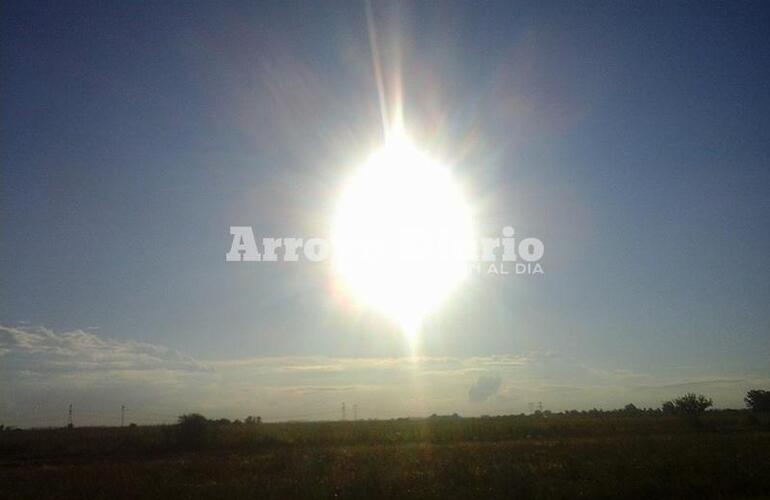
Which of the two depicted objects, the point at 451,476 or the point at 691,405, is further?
the point at 691,405

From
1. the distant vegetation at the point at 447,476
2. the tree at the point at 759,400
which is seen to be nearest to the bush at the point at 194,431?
the distant vegetation at the point at 447,476

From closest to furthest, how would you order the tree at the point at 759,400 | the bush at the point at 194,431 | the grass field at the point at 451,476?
1. the grass field at the point at 451,476
2. the bush at the point at 194,431
3. the tree at the point at 759,400

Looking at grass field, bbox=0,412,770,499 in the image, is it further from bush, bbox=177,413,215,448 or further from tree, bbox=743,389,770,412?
tree, bbox=743,389,770,412

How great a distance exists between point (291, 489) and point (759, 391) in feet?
309

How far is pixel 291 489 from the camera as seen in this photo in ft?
69.0

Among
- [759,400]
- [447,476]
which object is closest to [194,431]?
[447,476]

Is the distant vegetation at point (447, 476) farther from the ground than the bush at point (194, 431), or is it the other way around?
the bush at point (194, 431)

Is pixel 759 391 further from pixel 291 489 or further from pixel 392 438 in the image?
pixel 291 489

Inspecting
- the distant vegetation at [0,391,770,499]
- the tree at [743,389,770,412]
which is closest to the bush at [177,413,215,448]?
the distant vegetation at [0,391,770,499]

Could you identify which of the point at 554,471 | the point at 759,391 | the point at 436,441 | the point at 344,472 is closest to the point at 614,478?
the point at 554,471

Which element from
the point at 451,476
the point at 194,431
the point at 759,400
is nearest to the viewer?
the point at 451,476

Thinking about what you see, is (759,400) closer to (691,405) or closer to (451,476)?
(691,405)

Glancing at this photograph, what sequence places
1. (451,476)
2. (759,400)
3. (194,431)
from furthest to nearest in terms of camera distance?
(759,400)
(194,431)
(451,476)

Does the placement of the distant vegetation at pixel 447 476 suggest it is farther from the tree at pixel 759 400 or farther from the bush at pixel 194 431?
the tree at pixel 759 400
